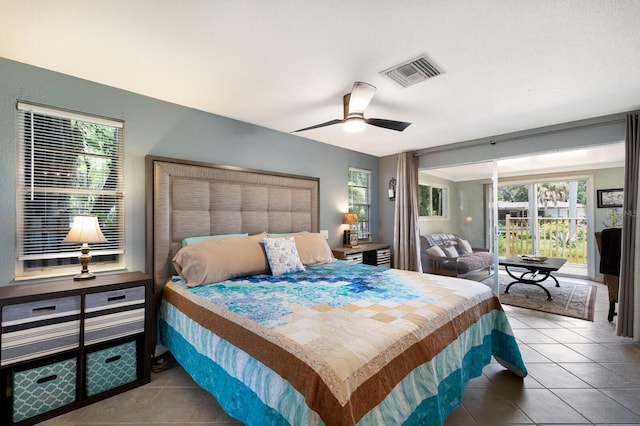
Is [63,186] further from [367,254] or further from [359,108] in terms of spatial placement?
[367,254]

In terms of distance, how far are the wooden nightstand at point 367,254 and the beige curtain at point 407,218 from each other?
231mm

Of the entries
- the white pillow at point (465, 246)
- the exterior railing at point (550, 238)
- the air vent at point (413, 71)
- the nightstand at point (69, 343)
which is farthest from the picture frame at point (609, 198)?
the nightstand at point (69, 343)

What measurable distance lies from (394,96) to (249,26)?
5.07 ft

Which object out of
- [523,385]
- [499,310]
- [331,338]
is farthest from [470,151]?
[331,338]

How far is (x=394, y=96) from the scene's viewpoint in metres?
2.72

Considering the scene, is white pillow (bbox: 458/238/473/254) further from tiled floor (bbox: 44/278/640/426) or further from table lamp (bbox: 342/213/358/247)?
tiled floor (bbox: 44/278/640/426)

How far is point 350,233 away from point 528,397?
2.95 m

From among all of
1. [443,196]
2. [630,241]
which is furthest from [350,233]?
[630,241]

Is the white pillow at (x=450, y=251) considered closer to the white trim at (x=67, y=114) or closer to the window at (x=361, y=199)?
the window at (x=361, y=199)

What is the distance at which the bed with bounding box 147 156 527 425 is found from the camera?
118cm

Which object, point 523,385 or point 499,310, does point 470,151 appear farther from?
point 523,385

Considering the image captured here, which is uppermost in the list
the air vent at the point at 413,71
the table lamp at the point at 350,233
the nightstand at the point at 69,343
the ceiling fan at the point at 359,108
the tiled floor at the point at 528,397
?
the air vent at the point at 413,71

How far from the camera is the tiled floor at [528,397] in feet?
5.89

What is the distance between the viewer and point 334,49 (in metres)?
1.96
